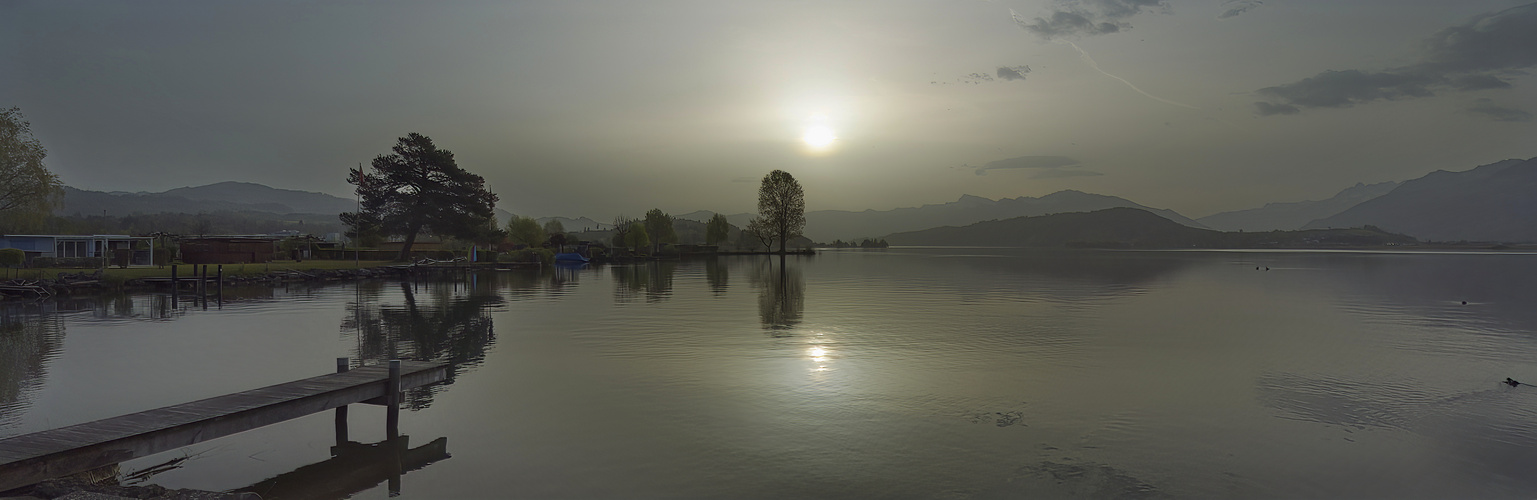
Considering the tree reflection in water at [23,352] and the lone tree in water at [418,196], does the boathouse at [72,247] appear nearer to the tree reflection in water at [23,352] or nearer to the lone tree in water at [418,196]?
the lone tree in water at [418,196]

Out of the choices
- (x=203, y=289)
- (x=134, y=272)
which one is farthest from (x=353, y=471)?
(x=134, y=272)

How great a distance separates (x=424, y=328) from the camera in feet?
84.8

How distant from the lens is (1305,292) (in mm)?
42469

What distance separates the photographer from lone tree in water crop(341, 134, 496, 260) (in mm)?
79375

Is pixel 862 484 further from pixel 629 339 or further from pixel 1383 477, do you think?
pixel 629 339

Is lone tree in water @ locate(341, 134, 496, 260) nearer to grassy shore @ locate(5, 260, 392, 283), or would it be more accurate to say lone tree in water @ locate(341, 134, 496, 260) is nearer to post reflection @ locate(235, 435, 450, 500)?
grassy shore @ locate(5, 260, 392, 283)

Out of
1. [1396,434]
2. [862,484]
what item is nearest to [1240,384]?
[1396,434]

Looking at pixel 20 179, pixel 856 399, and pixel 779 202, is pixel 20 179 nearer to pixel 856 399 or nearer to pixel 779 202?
pixel 856 399

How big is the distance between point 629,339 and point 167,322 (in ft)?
62.6

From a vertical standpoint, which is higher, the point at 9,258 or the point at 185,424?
the point at 9,258

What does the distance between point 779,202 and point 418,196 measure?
6191 cm

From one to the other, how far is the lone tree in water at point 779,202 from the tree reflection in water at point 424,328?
84.7 meters

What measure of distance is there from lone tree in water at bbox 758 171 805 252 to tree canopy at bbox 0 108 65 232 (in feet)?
295

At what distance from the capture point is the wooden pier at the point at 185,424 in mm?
8188
